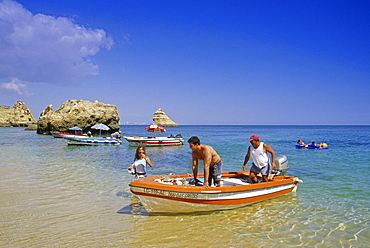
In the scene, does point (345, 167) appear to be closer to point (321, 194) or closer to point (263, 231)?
point (321, 194)

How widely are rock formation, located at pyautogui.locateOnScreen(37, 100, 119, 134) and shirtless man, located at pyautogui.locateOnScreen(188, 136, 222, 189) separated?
158ft

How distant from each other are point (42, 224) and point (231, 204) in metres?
4.62

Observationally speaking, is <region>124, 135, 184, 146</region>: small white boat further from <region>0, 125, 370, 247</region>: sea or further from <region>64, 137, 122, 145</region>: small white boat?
<region>0, 125, 370, 247</region>: sea

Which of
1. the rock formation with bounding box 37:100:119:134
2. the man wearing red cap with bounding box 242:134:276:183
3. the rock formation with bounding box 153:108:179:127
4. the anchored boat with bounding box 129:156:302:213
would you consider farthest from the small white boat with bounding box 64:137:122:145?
the rock formation with bounding box 153:108:179:127

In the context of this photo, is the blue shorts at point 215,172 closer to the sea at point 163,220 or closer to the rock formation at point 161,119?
the sea at point 163,220

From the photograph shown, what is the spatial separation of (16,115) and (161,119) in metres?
73.4

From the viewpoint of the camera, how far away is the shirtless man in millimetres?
6824

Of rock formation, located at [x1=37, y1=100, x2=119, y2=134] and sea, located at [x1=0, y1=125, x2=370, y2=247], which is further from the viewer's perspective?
rock formation, located at [x1=37, y1=100, x2=119, y2=134]

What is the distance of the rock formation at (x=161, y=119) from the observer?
161m

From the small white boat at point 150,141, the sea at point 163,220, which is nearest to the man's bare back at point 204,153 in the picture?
the sea at point 163,220

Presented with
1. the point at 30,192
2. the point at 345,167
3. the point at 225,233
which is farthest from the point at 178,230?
the point at 345,167

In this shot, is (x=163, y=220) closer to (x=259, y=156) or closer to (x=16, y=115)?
(x=259, y=156)

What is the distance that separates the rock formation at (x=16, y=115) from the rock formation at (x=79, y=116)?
78.7 meters

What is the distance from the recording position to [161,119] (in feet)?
530
